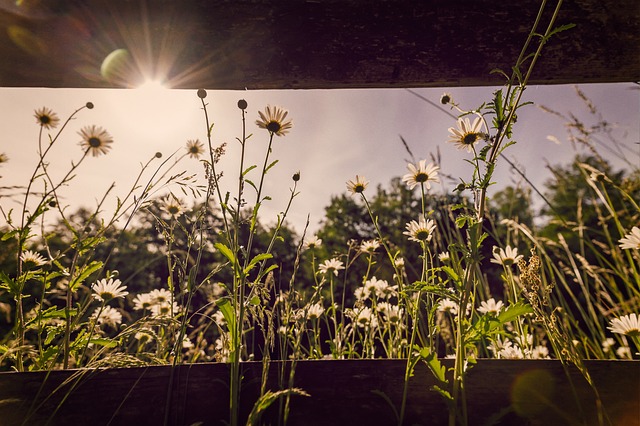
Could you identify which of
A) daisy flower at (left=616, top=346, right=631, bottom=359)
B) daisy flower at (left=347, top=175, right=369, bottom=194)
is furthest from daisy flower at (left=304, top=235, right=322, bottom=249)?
daisy flower at (left=616, top=346, right=631, bottom=359)

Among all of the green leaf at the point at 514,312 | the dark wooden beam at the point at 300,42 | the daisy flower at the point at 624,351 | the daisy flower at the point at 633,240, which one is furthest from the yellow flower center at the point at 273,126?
the daisy flower at the point at 624,351

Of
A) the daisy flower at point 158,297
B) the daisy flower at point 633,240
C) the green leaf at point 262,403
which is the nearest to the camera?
the green leaf at point 262,403

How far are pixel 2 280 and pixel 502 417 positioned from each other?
154cm

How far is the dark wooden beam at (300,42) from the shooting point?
1.15 m

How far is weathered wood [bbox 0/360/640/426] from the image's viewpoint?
0.96 meters

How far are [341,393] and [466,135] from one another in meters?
1.07

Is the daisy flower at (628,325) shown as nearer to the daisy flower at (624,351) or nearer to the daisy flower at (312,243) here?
the daisy flower at (624,351)

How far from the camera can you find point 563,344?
99 centimetres

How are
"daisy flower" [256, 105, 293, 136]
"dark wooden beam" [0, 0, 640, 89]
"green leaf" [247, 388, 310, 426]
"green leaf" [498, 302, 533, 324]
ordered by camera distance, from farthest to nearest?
"daisy flower" [256, 105, 293, 136] < "dark wooden beam" [0, 0, 640, 89] < "green leaf" [498, 302, 533, 324] < "green leaf" [247, 388, 310, 426]

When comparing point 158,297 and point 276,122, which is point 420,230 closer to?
point 276,122

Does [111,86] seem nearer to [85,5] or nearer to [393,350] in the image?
[85,5]

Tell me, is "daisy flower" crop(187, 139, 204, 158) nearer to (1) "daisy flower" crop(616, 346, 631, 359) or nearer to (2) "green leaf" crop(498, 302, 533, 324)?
(2) "green leaf" crop(498, 302, 533, 324)

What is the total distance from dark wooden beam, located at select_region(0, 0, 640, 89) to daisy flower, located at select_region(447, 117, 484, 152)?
27 cm

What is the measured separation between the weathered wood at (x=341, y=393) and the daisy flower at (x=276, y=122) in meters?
0.89
